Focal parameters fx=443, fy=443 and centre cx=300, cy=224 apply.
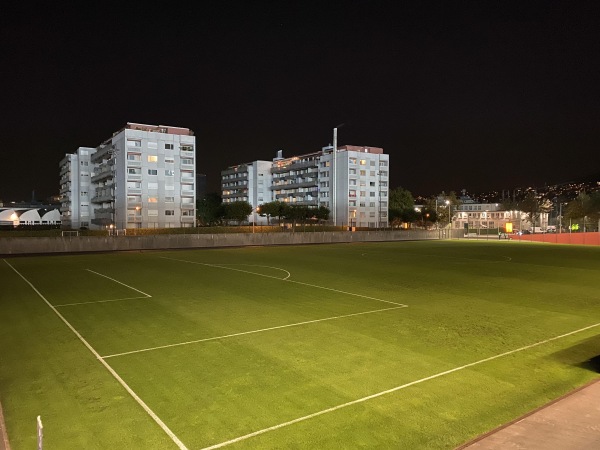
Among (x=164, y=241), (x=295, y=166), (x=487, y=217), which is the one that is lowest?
(x=164, y=241)

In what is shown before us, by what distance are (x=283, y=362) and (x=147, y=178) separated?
7752 centimetres

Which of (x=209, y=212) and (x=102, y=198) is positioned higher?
(x=102, y=198)

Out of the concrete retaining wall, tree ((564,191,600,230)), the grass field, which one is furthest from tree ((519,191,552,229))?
the grass field

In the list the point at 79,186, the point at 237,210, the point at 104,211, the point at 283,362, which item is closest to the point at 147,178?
the point at 104,211

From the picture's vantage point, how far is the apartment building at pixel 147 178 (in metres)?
79.5

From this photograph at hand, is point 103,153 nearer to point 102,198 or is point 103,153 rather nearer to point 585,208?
point 102,198

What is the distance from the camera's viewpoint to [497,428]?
6430 millimetres

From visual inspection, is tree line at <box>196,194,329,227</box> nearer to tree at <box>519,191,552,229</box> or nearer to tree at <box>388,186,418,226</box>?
tree at <box>388,186,418,226</box>

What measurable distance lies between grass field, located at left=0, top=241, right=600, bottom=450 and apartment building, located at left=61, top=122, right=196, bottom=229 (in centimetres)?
6295

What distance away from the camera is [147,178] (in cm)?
8106

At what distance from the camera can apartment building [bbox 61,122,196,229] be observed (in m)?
79.5

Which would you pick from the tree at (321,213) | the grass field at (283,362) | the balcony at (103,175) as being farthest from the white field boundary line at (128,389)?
the tree at (321,213)

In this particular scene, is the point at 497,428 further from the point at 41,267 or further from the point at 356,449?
the point at 41,267

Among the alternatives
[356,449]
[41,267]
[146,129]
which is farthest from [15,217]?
[356,449]
